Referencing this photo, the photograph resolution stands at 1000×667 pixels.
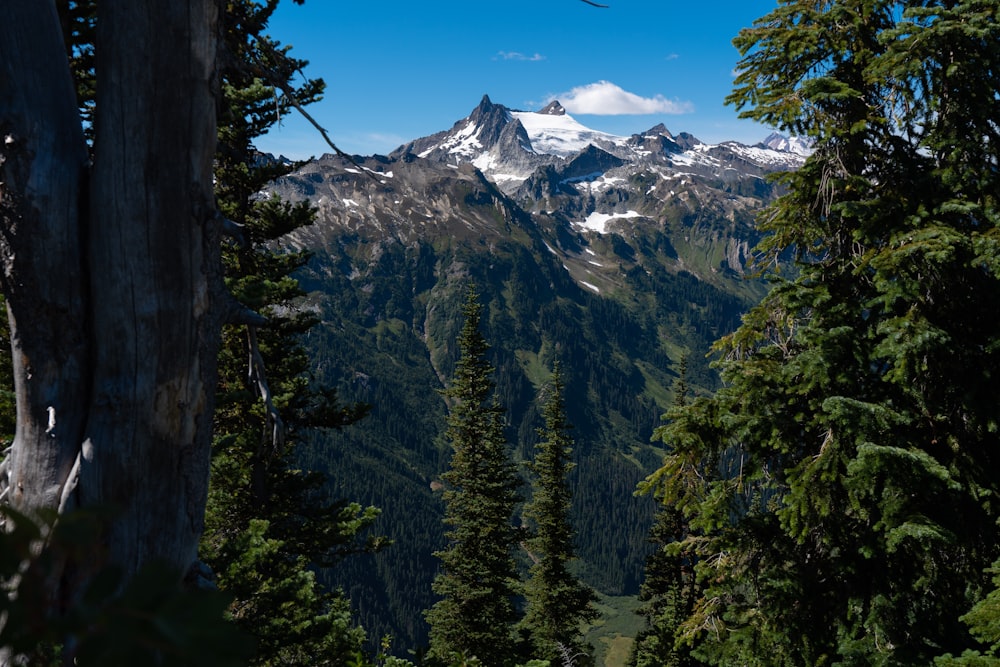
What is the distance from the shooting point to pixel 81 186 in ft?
9.98

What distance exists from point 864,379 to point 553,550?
23.7m

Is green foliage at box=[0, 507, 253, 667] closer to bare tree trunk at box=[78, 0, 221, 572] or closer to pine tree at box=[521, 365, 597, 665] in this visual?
bare tree trunk at box=[78, 0, 221, 572]

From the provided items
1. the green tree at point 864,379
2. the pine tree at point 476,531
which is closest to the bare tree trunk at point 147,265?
the green tree at point 864,379

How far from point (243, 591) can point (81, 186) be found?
9.33 meters

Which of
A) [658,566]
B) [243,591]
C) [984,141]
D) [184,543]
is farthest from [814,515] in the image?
[658,566]

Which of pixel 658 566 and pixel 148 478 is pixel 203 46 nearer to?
pixel 148 478

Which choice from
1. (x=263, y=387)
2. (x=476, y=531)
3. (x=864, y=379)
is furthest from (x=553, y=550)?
(x=263, y=387)

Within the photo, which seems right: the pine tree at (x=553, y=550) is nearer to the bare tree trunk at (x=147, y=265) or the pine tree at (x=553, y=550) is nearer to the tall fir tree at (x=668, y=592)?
the tall fir tree at (x=668, y=592)

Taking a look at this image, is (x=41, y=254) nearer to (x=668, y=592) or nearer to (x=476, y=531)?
(x=476, y=531)

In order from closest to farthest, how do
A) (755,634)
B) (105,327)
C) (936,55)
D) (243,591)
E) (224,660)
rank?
(224,660), (105,327), (936,55), (755,634), (243,591)

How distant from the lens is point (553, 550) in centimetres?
2941

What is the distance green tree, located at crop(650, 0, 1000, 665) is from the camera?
7.06m

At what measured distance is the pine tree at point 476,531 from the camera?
25.6 m

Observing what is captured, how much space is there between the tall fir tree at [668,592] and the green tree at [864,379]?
40.5ft
